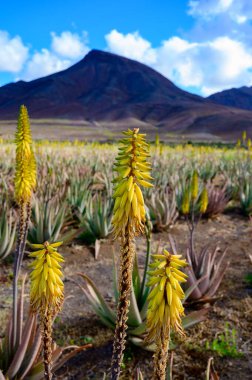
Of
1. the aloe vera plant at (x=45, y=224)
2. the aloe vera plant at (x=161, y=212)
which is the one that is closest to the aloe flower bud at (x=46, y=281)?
the aloe vera plant at (x=45, y=224)

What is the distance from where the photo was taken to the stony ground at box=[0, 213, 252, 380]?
262 centimetres

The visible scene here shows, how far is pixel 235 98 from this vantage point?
180 metres

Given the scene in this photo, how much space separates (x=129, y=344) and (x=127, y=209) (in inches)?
77.8

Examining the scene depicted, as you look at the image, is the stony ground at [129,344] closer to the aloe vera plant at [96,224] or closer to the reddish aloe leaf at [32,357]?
the aloe vera plant at [96,224]

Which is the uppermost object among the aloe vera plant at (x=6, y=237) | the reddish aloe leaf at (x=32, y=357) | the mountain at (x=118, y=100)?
the mountain at (x=118, y=100)

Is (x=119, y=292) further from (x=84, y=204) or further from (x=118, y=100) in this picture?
(x=118, y=100)

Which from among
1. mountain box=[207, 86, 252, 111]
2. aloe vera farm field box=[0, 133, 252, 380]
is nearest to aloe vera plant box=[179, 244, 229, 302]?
aloe vera farm field box=[0, 133, 252, 380]

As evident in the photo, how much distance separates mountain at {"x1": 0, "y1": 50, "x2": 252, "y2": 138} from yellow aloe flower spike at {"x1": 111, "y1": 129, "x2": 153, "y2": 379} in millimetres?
83028

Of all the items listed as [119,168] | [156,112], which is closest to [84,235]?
[119,168]

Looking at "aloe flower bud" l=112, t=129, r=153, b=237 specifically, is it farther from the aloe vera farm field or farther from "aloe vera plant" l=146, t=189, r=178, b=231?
"aloe vera plant" l=146, t=189, r=178, b=231

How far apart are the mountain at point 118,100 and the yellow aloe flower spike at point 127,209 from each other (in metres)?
83.0

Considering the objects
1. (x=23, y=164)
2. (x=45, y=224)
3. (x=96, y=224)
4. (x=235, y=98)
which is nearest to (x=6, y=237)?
(x=45, y=224)

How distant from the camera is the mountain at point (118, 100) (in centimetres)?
10050

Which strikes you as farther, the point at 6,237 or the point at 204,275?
the point at 6,237
